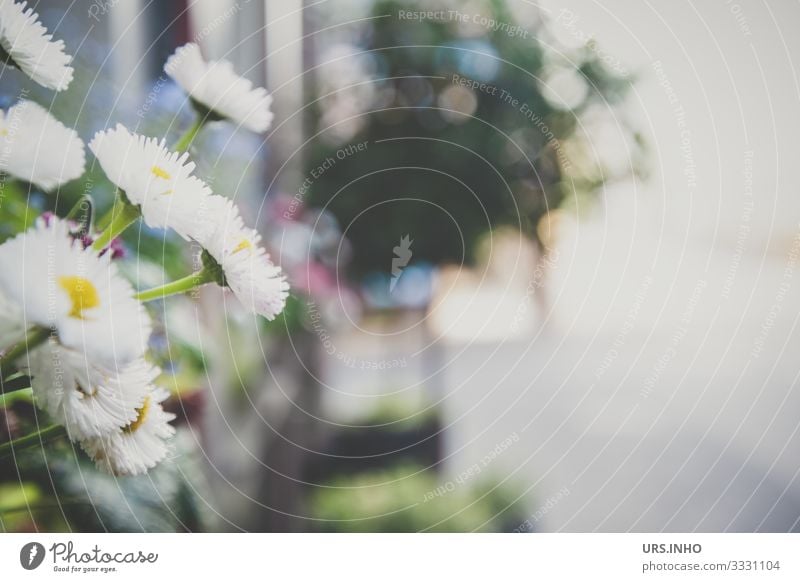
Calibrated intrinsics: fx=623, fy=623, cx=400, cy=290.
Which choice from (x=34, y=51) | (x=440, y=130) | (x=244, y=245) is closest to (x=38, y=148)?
(x=34, y=51)

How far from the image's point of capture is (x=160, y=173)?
1.63 ft

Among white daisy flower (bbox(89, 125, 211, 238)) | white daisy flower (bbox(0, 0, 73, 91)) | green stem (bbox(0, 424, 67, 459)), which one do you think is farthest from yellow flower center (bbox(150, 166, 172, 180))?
green stem (bbox(0, 424, 67, 459))

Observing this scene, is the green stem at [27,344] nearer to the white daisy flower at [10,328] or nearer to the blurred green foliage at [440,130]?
the white daisy flower at [10,328]

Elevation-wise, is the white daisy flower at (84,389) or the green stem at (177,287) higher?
the green stem at (177,287)

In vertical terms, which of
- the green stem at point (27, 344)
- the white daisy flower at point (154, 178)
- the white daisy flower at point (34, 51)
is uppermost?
the white daisy flower at point (34, 51)

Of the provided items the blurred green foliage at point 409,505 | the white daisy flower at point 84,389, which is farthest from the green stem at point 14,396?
the blurred green foliage at point 409,505

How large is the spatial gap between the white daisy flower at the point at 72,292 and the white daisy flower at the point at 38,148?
0.13ft

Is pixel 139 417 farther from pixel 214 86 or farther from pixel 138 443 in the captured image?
pixel 214 86

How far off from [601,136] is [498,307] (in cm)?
17

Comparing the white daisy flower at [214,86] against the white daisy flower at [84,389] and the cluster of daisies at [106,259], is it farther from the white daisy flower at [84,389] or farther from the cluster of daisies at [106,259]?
the white daisy flower at [84,389]

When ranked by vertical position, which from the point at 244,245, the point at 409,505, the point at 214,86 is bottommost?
the point at 409,505

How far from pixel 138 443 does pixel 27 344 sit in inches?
4.5

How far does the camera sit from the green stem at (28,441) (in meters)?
0.49

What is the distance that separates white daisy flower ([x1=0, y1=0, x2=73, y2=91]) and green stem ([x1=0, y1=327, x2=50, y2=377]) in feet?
0.66
